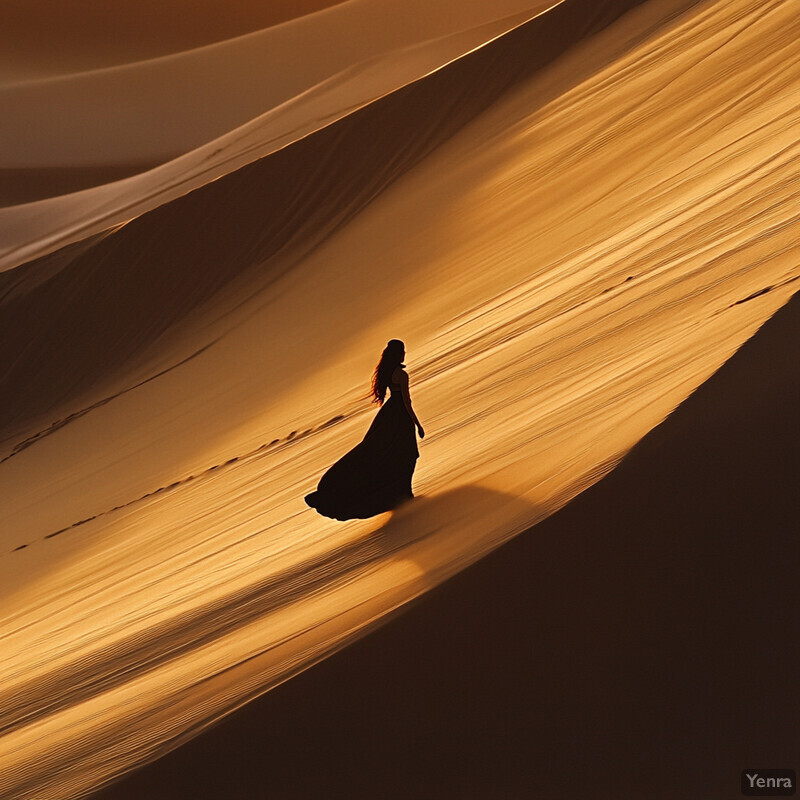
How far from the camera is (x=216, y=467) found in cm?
760

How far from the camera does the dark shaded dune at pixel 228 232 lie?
11.4 m

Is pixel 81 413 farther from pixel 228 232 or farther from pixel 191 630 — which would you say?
pixel 191 630

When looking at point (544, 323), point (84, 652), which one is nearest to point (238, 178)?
point (544, 323)

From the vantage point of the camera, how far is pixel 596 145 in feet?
31.8

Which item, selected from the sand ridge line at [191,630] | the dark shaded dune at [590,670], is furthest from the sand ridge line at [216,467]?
the dark shaded dune at [590,670]

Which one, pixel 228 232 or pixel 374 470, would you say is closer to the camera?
pixel 374 470

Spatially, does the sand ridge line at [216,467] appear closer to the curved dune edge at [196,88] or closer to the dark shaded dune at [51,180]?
the dark shaded dune at [51,180]

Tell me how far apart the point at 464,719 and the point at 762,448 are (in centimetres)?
118

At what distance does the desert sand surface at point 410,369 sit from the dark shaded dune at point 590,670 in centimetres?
1

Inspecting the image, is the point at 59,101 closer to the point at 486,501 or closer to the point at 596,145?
Result: the point at 596,145

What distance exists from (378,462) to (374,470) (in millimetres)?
34

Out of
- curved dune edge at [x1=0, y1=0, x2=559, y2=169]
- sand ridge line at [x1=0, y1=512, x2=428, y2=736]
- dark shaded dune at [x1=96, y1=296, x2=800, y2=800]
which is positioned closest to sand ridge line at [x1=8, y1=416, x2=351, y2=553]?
sand ridge line at [x1=0, y1=512, x2=428, y2=736]

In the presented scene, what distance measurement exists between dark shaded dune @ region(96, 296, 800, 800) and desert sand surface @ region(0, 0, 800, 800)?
0.01 m

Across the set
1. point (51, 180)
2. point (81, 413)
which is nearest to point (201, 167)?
point (81, 413)
